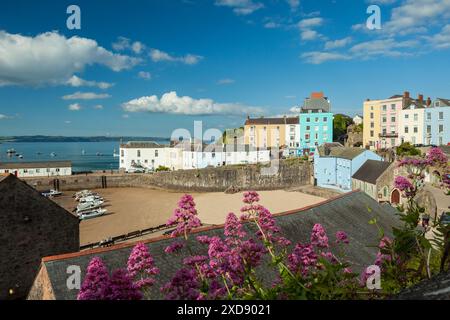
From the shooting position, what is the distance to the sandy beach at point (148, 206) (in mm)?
29344

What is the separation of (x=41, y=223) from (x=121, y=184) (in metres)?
46.4

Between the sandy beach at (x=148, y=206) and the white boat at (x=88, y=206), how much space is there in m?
1.11

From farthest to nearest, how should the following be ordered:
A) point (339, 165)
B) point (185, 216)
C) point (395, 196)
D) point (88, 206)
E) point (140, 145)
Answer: point (140, 145)
point (339, 165)
point (88, 206)
point (395, 196)
point (185, 216)

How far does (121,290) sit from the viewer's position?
6.66 feet

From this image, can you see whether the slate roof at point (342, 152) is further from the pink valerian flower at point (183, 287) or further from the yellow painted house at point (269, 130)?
the pink valerian flower at point (183, 287)

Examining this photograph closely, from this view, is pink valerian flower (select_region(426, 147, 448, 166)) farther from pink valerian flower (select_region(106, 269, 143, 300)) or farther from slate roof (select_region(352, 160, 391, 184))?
slate roof (select_region(352, 160, 391, 184))

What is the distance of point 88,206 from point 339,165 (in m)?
30.8

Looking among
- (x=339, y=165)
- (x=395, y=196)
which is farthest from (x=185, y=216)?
(x=339, y=165)

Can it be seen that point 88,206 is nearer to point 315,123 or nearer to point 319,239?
point 319,239

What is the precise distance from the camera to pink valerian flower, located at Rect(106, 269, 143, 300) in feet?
6.56

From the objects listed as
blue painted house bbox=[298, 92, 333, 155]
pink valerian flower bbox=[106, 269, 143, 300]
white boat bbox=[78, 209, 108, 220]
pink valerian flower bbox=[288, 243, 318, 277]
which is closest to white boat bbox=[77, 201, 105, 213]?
white boat bbox=[78, 209, 108, 220]

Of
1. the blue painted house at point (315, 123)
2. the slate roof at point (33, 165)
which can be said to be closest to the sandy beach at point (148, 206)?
the slate roof at point (33, 165)

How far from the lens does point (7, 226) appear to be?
→ 11.7m
